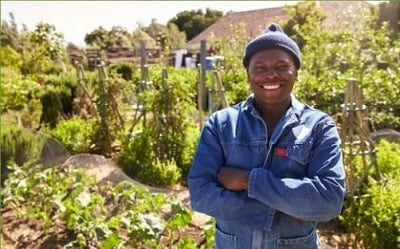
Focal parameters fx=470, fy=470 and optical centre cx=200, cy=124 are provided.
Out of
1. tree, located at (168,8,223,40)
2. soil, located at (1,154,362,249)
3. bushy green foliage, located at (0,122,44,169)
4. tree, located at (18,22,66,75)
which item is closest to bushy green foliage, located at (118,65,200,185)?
bushy green foliage, located at (0,122,44,169)

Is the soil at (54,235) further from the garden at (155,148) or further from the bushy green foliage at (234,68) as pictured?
the bushy green foliage at (234,68)

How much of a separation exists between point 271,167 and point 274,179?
8 centimetres

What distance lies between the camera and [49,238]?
356cm

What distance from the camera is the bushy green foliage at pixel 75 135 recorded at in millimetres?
6395

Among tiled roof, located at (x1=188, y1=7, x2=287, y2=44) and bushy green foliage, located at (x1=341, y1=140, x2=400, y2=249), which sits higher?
tiled roof, located at (x1=188, y1=7, x2=287, y2=44)

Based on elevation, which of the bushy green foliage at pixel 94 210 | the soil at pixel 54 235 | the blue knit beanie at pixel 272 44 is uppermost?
the blue knit beanie at pixel 272 44

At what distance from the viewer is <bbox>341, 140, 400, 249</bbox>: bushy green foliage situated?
297 cm

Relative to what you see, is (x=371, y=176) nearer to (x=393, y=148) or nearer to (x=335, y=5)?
(x=393, y=148)

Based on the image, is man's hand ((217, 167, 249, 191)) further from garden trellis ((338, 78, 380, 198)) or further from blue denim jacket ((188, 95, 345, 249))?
garden trellis ((338, 78, 380, 198))

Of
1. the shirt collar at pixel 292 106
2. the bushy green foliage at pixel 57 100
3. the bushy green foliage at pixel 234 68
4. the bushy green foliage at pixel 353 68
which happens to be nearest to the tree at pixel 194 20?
the bushy green foliage at pixel 234 68

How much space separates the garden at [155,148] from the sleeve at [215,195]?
44.1 inches

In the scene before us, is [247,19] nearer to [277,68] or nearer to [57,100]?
[57,100]

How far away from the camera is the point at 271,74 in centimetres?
Answer: 147

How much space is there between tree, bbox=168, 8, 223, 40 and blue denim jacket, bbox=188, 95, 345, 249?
105 ft
